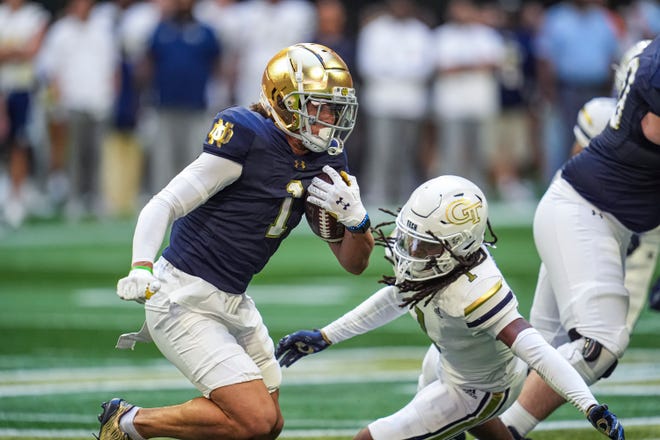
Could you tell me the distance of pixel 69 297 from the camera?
32.2 ft

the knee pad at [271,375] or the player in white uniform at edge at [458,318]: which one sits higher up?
the player in white uniform at edge at [458,318]

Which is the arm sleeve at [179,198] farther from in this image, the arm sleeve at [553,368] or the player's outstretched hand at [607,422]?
the player's outstretched hand at [607,422]

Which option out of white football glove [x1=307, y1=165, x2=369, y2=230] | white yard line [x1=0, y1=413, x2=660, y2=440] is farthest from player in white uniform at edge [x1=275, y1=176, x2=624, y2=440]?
white yard line [x1=0, y1=413, x2=660, y2=440]

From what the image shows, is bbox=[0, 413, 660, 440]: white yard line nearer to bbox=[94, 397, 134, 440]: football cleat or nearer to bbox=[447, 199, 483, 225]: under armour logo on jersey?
bbox=[94, 397, 134, 440]: football cleat

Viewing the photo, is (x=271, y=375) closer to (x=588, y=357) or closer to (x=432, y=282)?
(x=432, y=282)

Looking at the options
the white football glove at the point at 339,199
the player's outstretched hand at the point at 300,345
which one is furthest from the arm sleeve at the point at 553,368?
the player's outstretched hand at the point at 300,345

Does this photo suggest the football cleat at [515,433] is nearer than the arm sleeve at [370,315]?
No

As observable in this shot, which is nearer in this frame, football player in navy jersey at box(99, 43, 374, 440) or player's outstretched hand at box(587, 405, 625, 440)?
player's outstretched hand at box(587, 405, 625, 440)

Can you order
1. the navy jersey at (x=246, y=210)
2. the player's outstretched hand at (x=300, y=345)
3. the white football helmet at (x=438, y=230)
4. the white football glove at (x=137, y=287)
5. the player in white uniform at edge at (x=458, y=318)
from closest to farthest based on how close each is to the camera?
the white football glove at (x=137, y=287) < the player in white uniform at edge at (x=458, y=318) < the white football helmet at (x=438, y=230) < the navy jersey at (x=246, y=210) < the player's outstretched hand at (x=300, y=345)

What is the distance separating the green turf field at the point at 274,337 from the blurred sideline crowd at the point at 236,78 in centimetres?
178

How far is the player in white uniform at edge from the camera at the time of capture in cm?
438

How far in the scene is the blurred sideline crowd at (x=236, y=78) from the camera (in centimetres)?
1337

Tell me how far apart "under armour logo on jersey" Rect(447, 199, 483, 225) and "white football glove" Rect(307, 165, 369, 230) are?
1.21ft

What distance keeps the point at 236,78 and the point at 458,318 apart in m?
9.59
